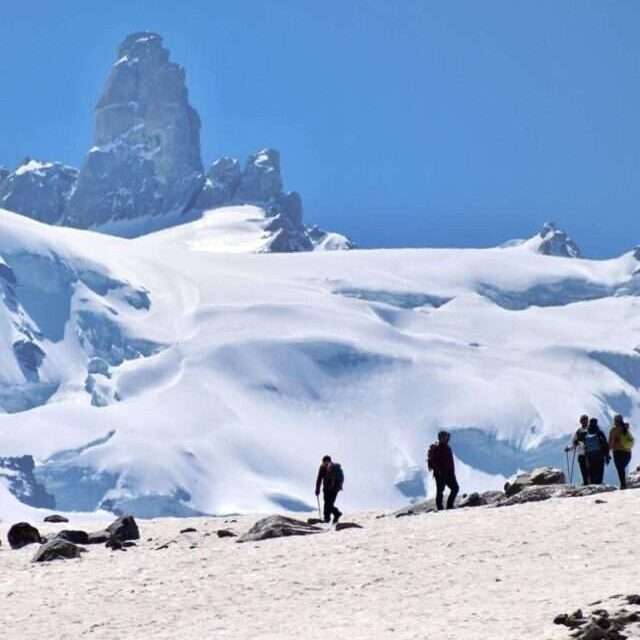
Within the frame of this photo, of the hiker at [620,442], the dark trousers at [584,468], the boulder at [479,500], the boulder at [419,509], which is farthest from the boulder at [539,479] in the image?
the hiker at [620,442]

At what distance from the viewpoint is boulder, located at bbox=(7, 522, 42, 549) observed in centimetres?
3800

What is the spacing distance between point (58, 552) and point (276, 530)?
4.04m

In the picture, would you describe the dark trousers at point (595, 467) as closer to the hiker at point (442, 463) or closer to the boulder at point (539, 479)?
the boulder at point (539, 479)

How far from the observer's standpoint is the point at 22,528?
3822 centimetres

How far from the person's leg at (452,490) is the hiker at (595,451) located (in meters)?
2.90

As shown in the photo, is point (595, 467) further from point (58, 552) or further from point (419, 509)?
point (58, 552)

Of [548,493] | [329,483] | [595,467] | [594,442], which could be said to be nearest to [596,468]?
[595,467]

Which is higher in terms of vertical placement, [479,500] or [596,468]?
[596,468]

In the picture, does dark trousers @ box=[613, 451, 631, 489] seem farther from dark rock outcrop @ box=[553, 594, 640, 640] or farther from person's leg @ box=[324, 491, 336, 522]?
dark rock outcrop @ box=[553, 594, 640, 640]

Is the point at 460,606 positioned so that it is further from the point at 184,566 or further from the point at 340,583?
the point at 184,566

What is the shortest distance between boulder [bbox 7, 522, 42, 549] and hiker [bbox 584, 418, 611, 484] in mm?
11402

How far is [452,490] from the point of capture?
123 ft

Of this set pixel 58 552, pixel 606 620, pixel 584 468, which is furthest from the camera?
pixel 584 468

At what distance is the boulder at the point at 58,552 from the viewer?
34.2 metres
